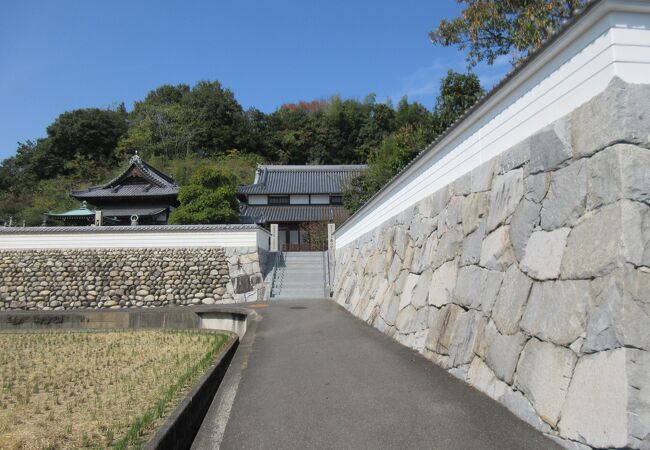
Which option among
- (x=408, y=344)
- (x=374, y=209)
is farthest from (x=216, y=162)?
(x=408, y=344)

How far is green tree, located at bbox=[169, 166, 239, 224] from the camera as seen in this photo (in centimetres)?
2252

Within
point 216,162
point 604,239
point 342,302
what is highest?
point 216,162

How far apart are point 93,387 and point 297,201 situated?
26544 millimetres

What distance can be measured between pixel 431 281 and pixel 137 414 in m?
3.45

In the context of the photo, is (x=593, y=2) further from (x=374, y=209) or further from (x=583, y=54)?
(x=374, y=209)

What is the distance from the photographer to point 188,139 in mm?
43781

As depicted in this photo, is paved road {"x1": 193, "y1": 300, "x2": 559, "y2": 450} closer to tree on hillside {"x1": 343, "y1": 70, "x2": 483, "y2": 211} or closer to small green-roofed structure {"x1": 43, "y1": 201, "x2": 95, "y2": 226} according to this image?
tree on hillside {"x1": 343, "y1": 70, "x2": 483, "y2": 211}

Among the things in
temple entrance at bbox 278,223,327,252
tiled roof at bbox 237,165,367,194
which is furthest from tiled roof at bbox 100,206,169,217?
temple entrance at bbox 278,223,327,252

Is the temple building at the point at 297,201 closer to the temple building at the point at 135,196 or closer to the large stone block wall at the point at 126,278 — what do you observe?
the temple building at the point at 135,196

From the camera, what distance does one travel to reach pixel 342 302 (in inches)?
470

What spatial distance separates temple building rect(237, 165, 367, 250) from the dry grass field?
17.6m

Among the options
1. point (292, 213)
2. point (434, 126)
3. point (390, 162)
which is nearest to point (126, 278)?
point (390, 162)

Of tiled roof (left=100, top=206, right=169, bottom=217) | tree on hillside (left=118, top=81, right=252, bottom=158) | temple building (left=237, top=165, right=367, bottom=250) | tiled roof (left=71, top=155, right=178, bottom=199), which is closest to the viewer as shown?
tiled roof (left=71, top=155, right=178, bottom=199)

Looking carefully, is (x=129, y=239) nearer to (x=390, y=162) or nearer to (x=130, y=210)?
(x=390, y=162)
